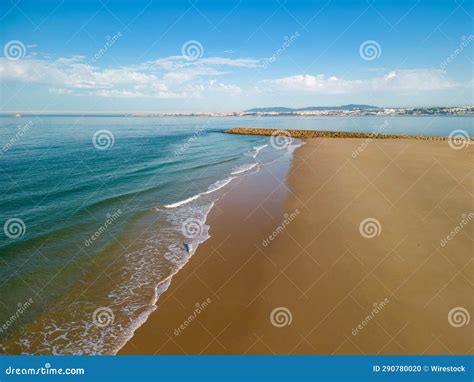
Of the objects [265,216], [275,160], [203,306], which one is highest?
[275,160]

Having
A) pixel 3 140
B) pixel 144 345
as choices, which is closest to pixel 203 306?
pixel 144 345

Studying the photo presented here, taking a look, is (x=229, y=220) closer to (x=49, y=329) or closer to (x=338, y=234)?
(x=338, y=234)
